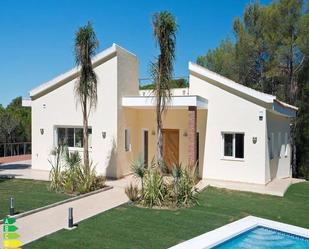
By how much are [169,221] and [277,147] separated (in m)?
12.7

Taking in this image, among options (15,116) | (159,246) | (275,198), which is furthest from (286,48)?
(15,116)

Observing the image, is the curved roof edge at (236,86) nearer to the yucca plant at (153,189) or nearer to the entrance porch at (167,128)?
the entrance porch at (167,128)

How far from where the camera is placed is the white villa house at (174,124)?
61.8 feet

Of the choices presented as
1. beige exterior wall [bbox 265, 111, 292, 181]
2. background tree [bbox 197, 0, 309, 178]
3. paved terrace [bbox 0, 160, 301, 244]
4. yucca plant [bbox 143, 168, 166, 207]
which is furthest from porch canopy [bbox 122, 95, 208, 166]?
background tree [bbox 197, 0, 309, 178]

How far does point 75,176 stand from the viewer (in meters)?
16.4

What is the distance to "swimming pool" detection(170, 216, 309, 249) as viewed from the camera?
32.3 ft

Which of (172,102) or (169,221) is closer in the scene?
(169,221)

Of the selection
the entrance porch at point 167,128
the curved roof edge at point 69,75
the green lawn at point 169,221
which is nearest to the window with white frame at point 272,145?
the entrance porch at point 167,128

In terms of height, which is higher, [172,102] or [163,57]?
[163,57]

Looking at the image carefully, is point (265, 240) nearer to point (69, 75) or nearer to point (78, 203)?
point (78, 203)

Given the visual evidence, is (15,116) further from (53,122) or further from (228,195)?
(228,195)

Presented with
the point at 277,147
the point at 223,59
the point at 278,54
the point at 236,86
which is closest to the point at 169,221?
the point at 236,86

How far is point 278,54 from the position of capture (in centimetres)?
2688

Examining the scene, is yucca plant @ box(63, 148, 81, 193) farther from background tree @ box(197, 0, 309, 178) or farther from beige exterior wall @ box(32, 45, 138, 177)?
background tree @ box(197, 0, 309, 178)
